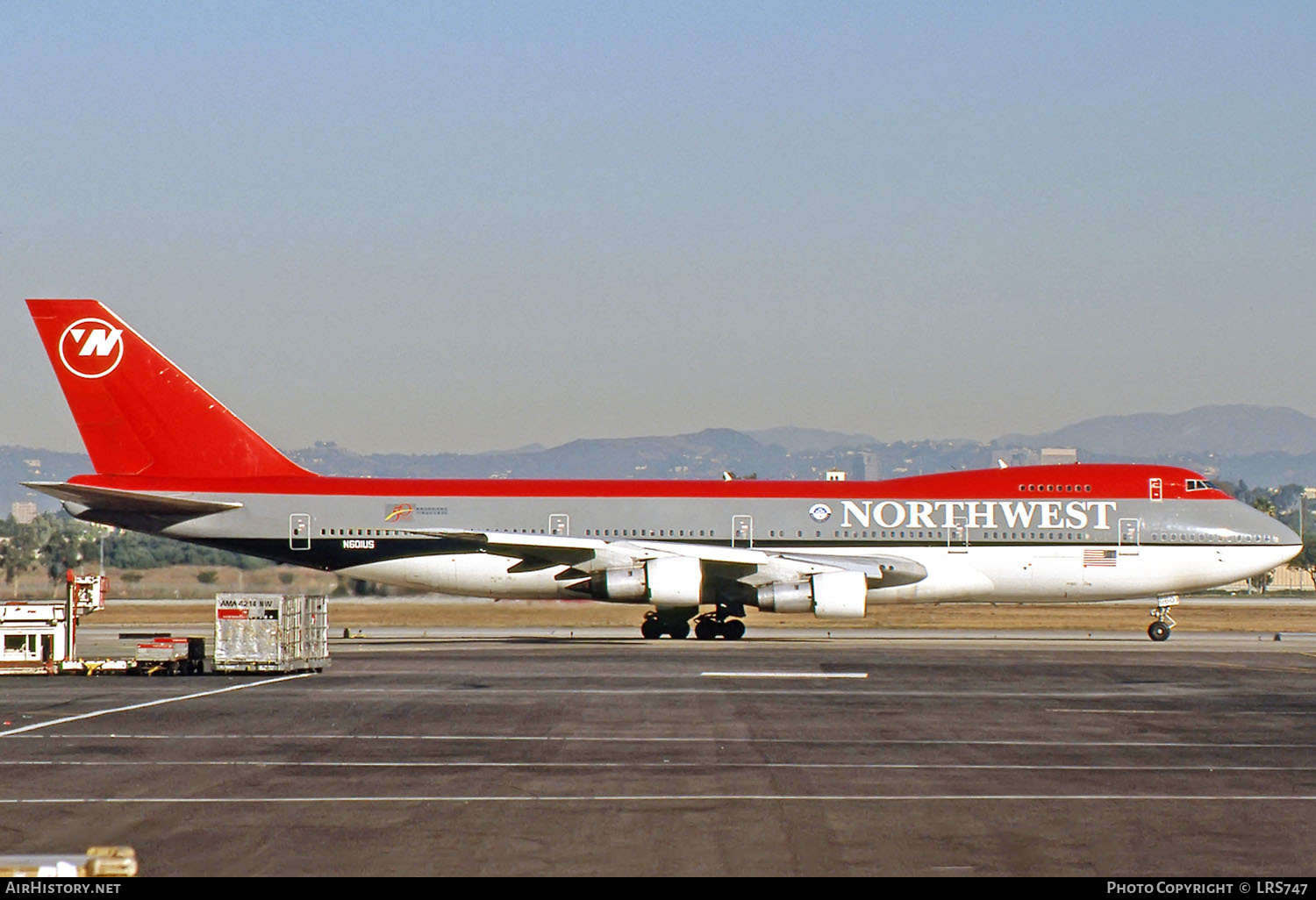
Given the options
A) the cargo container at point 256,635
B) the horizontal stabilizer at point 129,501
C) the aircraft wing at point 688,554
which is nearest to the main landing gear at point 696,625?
the aircraft wing at point 688,554

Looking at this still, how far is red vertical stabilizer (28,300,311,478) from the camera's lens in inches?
1652

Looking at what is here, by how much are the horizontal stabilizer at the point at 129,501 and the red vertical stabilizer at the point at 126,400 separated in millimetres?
1598

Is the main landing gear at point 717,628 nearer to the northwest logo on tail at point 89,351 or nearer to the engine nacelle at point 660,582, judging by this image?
the engine nacelle at point 660,582

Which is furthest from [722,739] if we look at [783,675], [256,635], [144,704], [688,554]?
[688,554]

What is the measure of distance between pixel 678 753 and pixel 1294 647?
87.6 ft

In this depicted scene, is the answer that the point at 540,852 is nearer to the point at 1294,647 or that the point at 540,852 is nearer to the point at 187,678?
the point at 187,678

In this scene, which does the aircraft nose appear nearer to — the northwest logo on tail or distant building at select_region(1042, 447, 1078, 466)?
distant building at select_region(1042, 447, 1078, 466)

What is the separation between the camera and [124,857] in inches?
277

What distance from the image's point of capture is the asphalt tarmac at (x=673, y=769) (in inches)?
483

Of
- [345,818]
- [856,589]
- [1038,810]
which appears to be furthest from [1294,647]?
[345,818]

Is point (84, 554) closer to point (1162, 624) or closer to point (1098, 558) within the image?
point (1098, 558)

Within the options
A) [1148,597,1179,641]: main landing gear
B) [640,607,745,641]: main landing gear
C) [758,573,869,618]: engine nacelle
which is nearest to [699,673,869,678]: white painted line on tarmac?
[758,573,869,618]: engine nacelle

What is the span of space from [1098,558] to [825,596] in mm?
8470

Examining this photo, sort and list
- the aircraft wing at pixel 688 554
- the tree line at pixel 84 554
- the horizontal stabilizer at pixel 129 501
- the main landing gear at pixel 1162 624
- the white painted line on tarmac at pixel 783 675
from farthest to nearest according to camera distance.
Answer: the tree line at pixel 84 554
the main landing gear at pixel 1162 624
the aircraft wing at pixel 688 554
the horizontal stabilizer at pixel 129 501
the white painted line on tarmac at pixel 783 675
